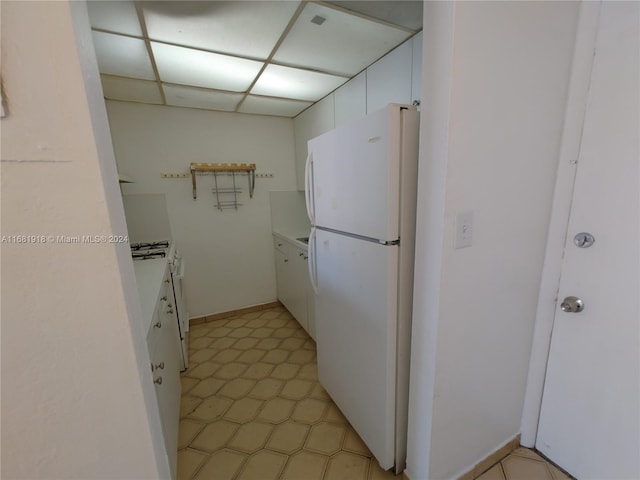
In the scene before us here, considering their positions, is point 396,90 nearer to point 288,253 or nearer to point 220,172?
point 288,253

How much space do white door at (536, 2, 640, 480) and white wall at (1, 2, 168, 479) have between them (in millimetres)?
1567

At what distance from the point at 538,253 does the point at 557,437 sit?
36.1 inches

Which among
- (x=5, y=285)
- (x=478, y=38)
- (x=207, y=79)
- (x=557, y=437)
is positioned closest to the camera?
(x=5, y=285)

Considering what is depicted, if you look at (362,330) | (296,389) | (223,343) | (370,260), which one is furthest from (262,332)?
(370,260)

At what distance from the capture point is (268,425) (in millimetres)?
1655

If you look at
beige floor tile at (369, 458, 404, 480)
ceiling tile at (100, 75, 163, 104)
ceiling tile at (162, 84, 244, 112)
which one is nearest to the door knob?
beige floor tile at (369, 458, 404, 480)

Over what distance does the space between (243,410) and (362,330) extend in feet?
3.49

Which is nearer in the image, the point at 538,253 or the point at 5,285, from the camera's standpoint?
the point at 5,285

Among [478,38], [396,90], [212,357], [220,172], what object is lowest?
[212,357]

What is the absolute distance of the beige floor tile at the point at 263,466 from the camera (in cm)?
136

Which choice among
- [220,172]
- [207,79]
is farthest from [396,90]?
[220,172]

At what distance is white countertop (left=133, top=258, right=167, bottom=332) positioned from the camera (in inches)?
45.5

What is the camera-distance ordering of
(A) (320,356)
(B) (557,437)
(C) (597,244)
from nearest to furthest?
(C) (597,244)
(B) (557,437)
(A) (320,356)

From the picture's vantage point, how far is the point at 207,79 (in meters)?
1.96
